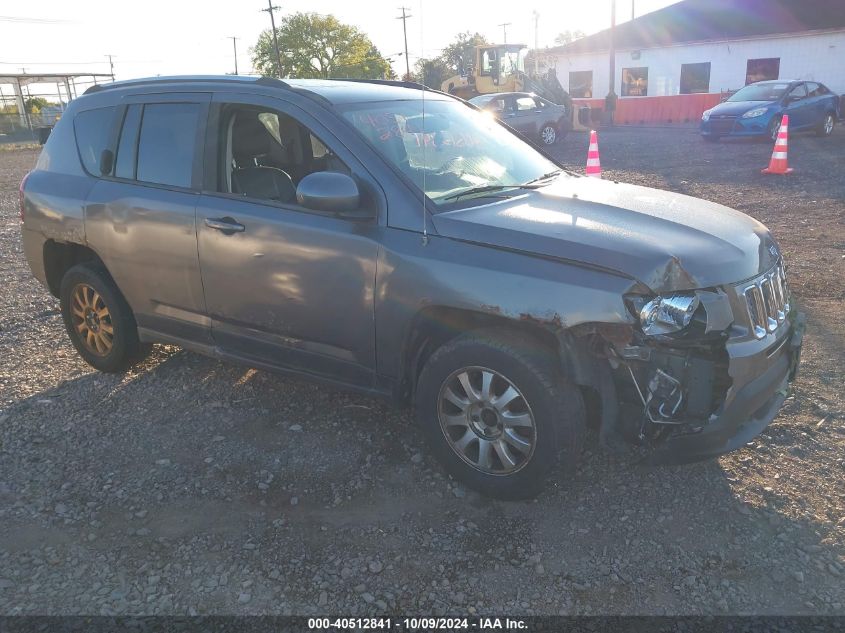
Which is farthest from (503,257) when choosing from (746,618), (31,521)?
(31,521)

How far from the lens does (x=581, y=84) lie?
38875mm

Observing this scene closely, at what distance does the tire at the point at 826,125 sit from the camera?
1856 cm

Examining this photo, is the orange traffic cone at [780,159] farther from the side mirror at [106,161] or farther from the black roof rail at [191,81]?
the side mirror at [106,161]

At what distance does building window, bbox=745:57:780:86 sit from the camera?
3075 cm

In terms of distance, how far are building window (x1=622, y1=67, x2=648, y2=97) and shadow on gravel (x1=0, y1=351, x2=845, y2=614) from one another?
3612cm

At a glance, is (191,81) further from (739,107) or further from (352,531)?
(739,107)

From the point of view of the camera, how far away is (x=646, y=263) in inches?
109

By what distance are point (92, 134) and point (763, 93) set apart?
Result: 18.1 meters

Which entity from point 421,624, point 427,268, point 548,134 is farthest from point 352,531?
point 548,134

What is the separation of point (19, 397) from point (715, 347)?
4.29 meters

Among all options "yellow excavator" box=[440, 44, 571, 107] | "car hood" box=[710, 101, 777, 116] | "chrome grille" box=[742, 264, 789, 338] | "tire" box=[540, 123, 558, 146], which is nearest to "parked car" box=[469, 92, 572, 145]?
"tire" box=[540, 123, 558, 146]

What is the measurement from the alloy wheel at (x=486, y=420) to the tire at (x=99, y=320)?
2475 mm

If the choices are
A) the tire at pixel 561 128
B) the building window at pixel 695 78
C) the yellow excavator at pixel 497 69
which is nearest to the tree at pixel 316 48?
the building window at pixel 695 78

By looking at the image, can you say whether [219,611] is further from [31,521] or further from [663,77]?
[663,77]
